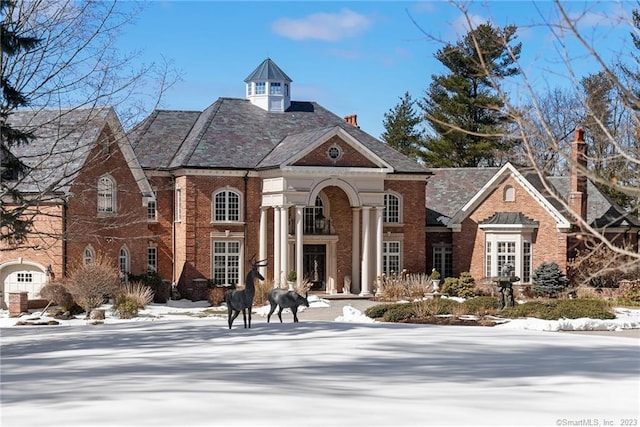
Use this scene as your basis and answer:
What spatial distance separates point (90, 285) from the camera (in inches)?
1254

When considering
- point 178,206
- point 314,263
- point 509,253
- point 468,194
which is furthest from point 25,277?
point 468,194

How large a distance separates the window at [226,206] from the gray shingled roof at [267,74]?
7.67 meters

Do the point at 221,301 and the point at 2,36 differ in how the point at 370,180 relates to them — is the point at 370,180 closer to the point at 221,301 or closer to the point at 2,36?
the point at 221,301

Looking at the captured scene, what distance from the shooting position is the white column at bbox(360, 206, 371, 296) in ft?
140

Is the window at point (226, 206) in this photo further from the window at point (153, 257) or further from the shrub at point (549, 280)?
the shrub at point (549, 280)

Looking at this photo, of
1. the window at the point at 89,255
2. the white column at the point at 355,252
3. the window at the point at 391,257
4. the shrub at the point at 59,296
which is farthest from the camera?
the window at the point at 391,257

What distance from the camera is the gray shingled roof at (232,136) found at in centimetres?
4322

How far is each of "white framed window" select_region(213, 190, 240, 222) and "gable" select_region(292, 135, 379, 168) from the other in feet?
12.5

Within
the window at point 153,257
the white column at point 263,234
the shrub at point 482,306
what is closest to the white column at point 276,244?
the white column at point 263,234

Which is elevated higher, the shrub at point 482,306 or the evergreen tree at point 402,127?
the evergreen tree at point 402,127

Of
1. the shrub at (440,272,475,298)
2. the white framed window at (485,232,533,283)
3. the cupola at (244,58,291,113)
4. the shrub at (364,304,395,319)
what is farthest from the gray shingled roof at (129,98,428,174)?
the shrub at (364,304,395,319)

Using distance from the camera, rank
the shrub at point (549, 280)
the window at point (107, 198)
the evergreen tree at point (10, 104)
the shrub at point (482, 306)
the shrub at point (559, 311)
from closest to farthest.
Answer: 1. the evergreen tree at point (10, 104)
2. the shrub at point (559, 311)
3. the shrub at point (482, 306)
4. the window at point (107, 198)
5. the shrub at point (549, 280)

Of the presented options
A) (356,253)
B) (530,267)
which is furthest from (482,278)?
(356,253)

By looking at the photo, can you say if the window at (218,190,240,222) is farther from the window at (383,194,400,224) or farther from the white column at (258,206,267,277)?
the window at (383,194,400,224)
